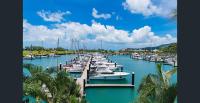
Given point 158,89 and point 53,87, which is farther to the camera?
point 53,87

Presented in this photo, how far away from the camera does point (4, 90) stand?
357 cm

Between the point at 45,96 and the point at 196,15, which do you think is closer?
the point at 196,15

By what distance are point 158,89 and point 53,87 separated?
17.0ft

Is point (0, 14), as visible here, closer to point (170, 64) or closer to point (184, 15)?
point (184, 15)

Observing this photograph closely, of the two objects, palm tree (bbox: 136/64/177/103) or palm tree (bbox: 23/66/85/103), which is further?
palm tree (bbox: 23/66/85/103)

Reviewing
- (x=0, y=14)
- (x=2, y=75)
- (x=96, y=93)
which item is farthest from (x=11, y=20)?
(x=96, y=93)

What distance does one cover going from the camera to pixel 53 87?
14328 millimetres

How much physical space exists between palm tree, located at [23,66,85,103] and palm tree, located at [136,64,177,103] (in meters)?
2.91

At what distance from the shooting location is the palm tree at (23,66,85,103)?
40.8ft

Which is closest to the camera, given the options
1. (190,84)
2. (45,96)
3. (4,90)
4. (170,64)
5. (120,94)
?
(190,84)

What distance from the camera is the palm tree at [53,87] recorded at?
12421 mm

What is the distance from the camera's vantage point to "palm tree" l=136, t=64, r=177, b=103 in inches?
385

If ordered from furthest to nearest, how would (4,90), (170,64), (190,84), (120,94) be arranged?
1. (170,64)
2. (120,94)
3. (4,90)
4. (190,84)

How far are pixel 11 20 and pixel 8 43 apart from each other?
0.25 m
